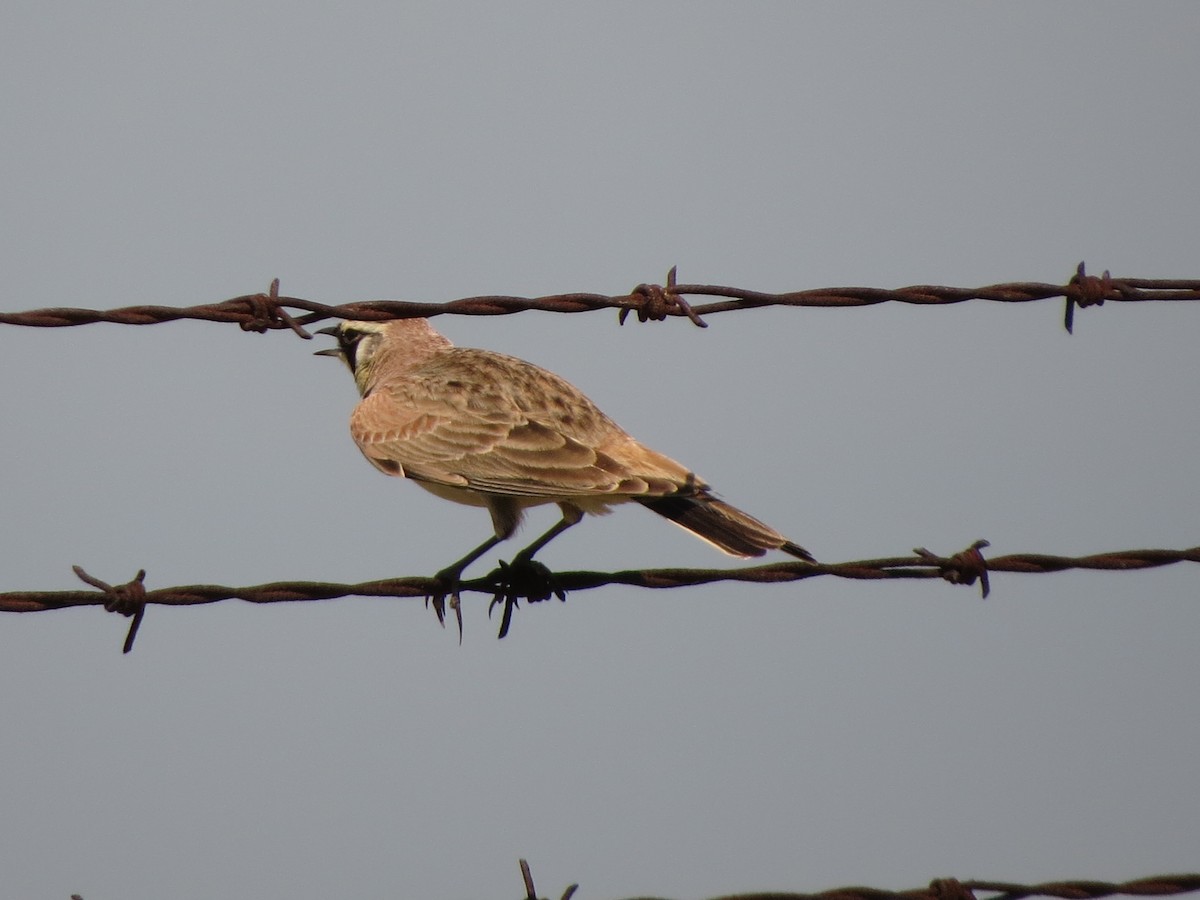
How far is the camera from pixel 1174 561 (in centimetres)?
630

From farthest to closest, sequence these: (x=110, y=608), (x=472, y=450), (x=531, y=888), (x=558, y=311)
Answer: (x=472, y=450) < (x=558, y=311) < (x=110, y=608) < (x=531, y=888)

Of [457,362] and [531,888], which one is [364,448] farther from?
[531,888]

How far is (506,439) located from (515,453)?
16cm

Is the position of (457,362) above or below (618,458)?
above

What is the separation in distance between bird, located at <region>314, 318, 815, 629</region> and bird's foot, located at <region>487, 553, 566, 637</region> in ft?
0.28

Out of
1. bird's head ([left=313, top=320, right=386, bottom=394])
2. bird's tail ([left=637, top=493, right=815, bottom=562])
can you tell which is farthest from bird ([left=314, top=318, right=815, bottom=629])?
bird's head ([left=313, top=320, right=386, bottom=394])

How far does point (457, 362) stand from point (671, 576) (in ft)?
12.1

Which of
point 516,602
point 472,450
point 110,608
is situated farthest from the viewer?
point 472,450

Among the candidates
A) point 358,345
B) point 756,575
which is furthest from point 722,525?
point 358,345

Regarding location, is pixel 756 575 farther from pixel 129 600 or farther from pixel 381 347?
pixel 381 347

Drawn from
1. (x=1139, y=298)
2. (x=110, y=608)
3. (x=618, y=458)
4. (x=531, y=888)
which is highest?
(x=1139, y=298)

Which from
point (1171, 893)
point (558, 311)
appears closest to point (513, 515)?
point (558, 311)

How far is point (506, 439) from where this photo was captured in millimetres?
8523

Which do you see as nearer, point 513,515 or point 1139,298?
point 1139,298
